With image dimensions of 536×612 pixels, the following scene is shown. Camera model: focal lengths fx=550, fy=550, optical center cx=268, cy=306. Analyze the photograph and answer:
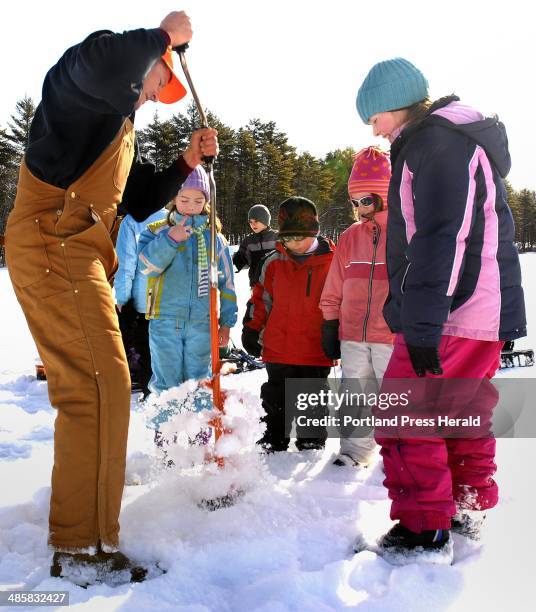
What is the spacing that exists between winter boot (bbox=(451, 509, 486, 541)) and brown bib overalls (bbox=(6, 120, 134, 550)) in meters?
1.47

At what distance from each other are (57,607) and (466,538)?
165cm

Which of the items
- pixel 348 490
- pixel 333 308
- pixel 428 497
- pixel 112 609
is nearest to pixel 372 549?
pixel 428 497

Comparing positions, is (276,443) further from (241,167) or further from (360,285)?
(241,167)

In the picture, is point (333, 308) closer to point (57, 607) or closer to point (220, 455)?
point (220, 455)

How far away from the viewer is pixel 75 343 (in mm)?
2055

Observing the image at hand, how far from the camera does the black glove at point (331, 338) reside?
351cm

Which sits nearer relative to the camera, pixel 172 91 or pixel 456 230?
pixel 456 230

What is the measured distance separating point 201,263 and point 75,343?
1504 mm

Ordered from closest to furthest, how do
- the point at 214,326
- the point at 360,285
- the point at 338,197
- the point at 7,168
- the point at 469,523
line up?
the point at 469,523
the point at 214,326
the point at 360,285
the point at 7,168
the point at 338,197

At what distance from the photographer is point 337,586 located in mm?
1975

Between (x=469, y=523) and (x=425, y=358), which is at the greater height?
(x=425, y=358)

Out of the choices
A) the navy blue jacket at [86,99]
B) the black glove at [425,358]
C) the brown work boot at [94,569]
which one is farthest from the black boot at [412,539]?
the navy blue jacket at [86,99]

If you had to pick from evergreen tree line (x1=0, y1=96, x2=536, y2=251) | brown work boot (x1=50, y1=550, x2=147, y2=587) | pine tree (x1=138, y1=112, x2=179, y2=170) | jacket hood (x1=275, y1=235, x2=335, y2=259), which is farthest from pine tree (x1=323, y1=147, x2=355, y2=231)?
brown work boot (x1=50, y1=550, x2=147, y2=587)

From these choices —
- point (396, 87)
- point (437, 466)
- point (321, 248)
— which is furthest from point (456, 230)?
point (321, 248)
